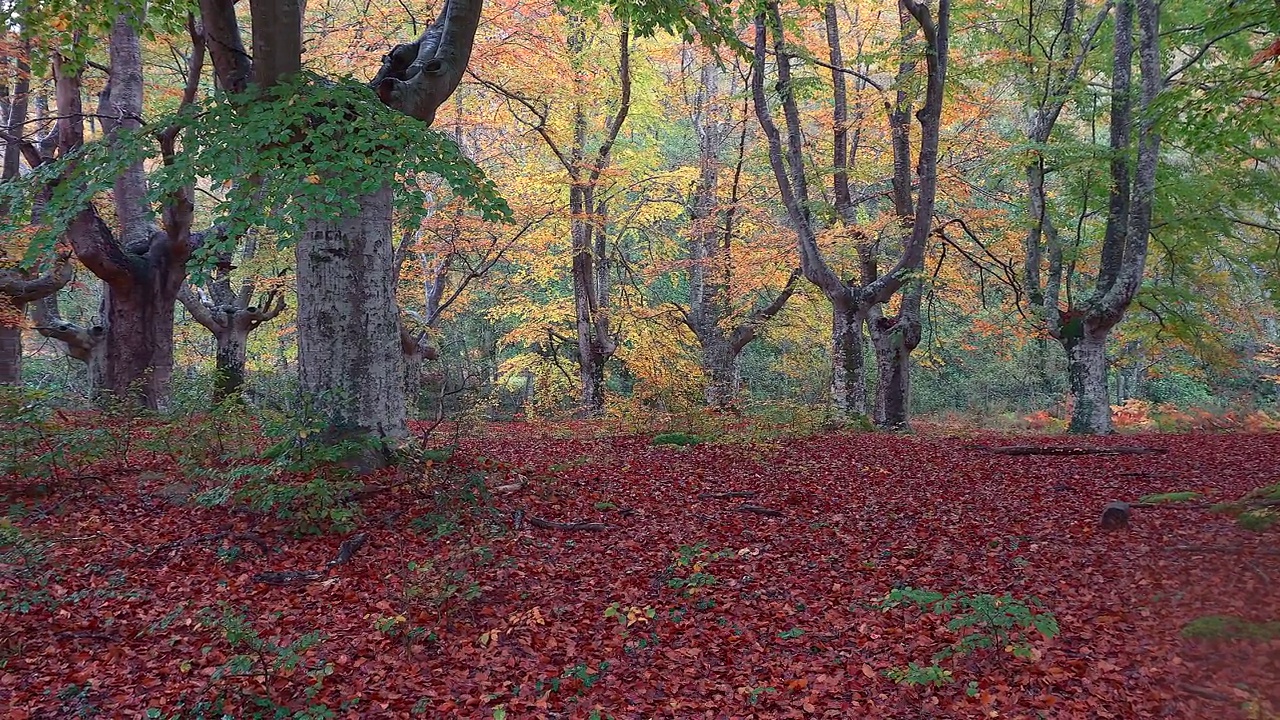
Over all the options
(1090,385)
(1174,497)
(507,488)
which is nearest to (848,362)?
(1090,385)

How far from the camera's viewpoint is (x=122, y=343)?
1063 cm

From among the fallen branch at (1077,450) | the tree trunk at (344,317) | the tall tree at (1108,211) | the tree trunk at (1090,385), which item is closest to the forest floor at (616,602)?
the tree trunk at (344,317)

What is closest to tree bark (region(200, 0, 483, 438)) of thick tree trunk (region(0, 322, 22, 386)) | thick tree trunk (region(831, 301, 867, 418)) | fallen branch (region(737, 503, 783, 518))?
fallen branch (region(737, 503, 783, 518))

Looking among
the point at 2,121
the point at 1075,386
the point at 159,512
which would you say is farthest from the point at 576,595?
the point at 2,121

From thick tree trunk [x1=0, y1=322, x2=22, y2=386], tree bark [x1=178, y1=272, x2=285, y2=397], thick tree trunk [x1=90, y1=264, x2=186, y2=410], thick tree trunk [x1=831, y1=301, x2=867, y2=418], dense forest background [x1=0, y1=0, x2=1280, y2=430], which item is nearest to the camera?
thick tree trunk [x1=90, y1=264, x2=186, y2=410]

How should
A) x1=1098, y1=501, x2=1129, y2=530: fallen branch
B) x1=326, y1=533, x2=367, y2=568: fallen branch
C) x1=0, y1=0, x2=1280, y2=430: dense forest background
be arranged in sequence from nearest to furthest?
x1=326, y1=533, x2=367, y2=568: fallen branch
x1=1098, y1=501, x2=1129, y2=530: fallen branch
x1=0, y1=0, x2=1280, y2=430: dense forest background

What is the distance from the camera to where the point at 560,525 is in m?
6.07

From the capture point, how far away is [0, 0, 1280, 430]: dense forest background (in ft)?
35.7

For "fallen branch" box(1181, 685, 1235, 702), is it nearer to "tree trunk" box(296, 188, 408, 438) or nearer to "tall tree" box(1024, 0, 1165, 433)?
"tree trunk" box(296, 188, 408, 438)

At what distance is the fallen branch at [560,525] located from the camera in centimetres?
604

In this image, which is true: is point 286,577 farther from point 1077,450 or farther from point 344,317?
point 1077,450

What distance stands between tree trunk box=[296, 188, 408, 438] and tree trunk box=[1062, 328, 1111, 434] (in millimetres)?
12731

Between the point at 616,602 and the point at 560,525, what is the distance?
149 centimetres

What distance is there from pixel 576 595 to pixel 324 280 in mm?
3584
